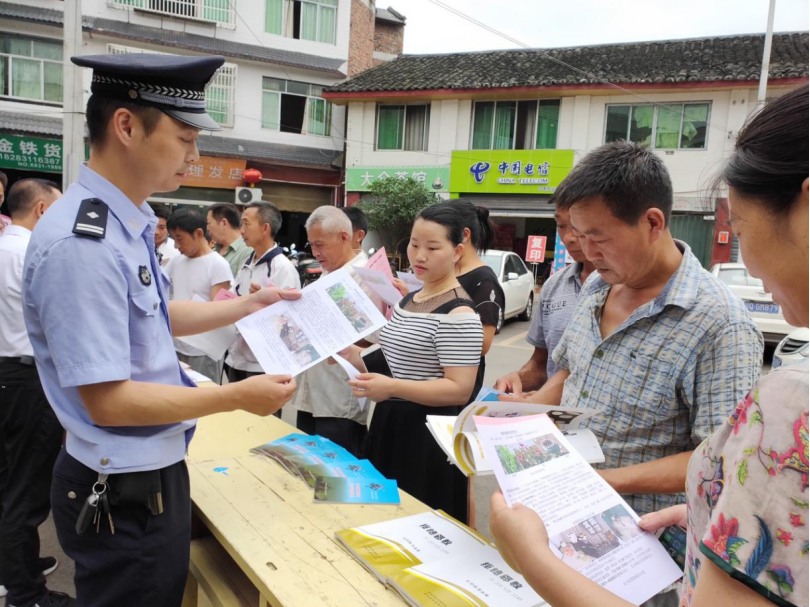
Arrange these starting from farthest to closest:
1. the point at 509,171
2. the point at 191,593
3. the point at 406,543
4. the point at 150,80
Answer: the point at 509,171 < the point at 191,593 < the point at 406,543 < the point at 150,80

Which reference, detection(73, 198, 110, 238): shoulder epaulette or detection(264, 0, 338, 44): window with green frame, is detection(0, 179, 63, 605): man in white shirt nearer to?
detection(73, 198, 110, 238): shoulder epaulette

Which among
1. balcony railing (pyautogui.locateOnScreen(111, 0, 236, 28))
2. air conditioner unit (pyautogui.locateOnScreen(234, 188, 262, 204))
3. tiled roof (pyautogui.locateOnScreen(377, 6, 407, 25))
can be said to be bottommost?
air conditioner unit (pyautogui.locateOnScreen(234, 188, 262, 204))

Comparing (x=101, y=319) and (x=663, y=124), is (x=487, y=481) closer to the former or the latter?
(x=101, y=319)

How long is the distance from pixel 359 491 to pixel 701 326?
1.02 m

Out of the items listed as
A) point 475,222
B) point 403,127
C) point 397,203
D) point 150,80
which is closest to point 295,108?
point 403,127

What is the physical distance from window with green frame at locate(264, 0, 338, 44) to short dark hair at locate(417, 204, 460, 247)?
1432 centimetres

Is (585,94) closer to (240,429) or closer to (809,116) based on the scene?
(240,429)

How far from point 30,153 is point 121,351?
14252 millimetres

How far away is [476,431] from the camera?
108 cm

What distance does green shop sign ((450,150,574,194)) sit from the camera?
521 inches

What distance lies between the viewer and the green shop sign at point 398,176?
14.3 m

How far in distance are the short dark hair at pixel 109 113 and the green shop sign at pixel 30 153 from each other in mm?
13792

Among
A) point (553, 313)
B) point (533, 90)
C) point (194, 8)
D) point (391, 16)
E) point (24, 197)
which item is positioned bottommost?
point (553, 313)

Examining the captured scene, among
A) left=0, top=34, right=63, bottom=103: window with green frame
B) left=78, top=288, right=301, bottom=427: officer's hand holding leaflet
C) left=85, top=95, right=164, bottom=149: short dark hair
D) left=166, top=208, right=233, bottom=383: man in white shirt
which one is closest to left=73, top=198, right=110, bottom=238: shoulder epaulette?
left=85, top=95, right=164, bottom=149: short dark hair
